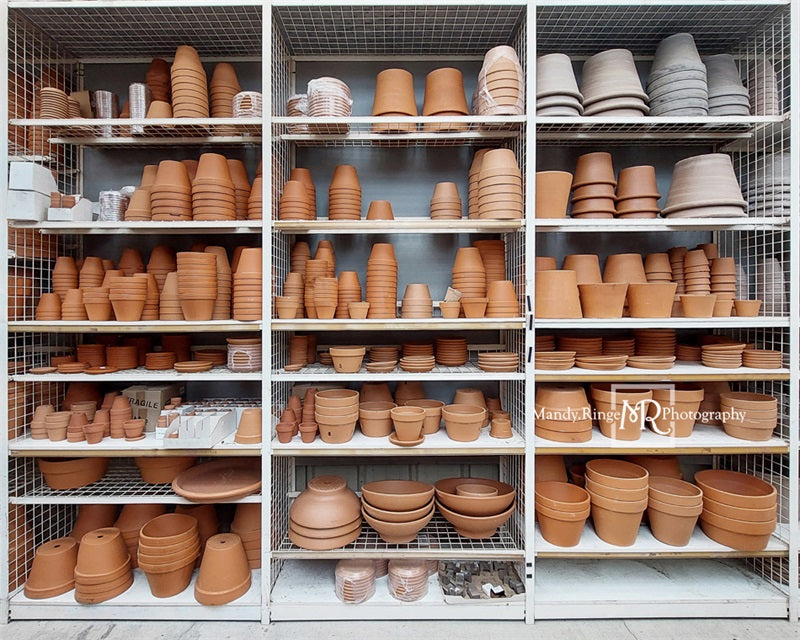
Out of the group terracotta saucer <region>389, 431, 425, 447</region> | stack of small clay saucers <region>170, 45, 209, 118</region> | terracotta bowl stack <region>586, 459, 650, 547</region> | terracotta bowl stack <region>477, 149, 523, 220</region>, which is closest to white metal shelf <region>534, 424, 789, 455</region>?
terracotta bowl stack <region>586, 459, 650, 547</region>

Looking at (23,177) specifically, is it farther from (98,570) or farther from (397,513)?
(397,513)

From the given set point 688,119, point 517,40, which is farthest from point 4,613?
point 688,119

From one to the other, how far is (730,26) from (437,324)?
7.29ft

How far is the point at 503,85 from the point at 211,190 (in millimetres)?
1439

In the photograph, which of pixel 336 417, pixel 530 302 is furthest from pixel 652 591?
pixel 336 417

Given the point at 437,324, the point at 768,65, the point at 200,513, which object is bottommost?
the point at 200,513

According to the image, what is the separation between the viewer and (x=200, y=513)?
218 cm

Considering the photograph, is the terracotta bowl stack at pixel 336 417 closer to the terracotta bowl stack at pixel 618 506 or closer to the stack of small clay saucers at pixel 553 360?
the stack of small clay saucers at pixel 553 360

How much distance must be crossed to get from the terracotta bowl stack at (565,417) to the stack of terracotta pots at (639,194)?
3.09 ft

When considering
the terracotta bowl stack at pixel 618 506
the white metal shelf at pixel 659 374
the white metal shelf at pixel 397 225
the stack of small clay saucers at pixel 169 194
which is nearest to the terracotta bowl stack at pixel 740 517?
the terracotta bowl stack at pixel 618 506

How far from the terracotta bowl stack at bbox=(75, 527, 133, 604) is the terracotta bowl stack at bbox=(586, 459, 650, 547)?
2243 millimetres

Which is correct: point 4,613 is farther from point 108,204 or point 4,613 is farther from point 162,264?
point 108,204

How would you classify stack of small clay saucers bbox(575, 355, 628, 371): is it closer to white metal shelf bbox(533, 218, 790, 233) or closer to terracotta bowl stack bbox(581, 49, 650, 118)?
white metal shelf bbox(533, 218, 790, 233)

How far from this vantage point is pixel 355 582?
74.5 inches
